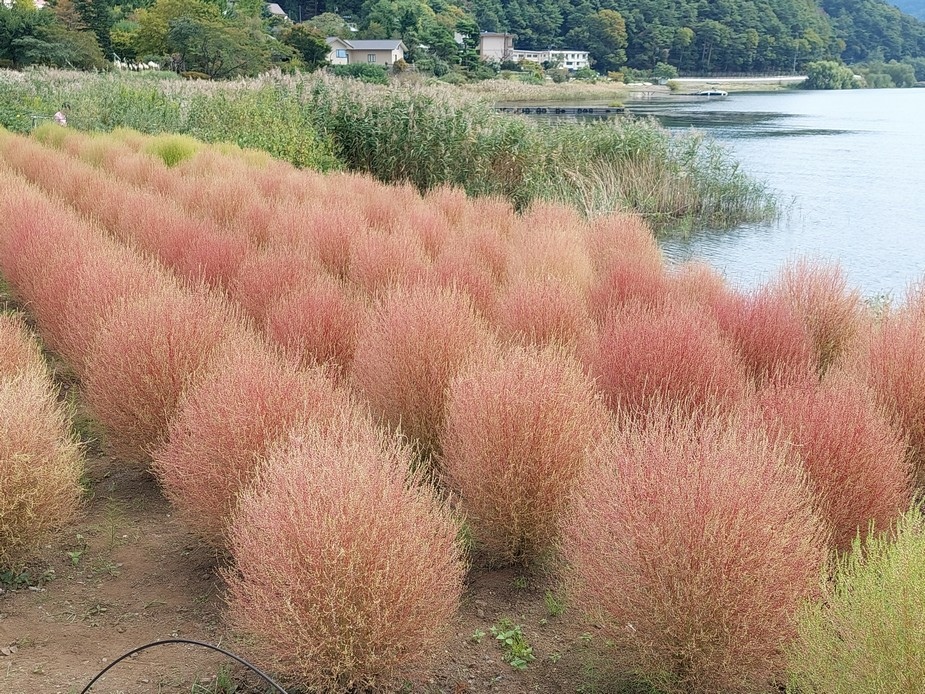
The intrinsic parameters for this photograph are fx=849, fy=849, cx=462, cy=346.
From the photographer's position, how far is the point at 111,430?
4602mm

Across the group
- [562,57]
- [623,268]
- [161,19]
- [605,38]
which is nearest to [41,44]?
[161,19]

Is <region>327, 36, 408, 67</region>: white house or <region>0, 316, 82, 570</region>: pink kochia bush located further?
<region>327, 36, 408, 67</region>: white house

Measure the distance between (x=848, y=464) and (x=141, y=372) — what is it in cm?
344

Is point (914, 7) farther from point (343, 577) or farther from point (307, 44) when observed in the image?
point (343, 577)

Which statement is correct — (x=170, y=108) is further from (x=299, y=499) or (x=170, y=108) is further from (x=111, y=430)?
(x=299, y=499)

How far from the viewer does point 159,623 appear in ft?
11.2

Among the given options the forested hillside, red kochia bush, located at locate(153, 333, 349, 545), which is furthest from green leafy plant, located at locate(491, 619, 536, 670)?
the forested hillside

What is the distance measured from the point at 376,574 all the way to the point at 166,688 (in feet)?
3.19

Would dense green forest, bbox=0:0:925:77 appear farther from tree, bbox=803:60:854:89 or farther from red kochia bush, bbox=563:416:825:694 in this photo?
red kochia bush, bbox=563:416:825:694

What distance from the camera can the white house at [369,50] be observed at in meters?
74.3

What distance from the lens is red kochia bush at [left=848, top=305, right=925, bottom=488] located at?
4336mm

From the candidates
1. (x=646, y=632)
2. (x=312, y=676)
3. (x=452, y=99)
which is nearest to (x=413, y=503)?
(x=312, y=676)

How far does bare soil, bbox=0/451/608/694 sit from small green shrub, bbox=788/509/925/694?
2.46ft

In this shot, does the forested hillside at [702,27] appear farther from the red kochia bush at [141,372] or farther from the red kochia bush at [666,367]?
the red kochia bush at [666,367]
